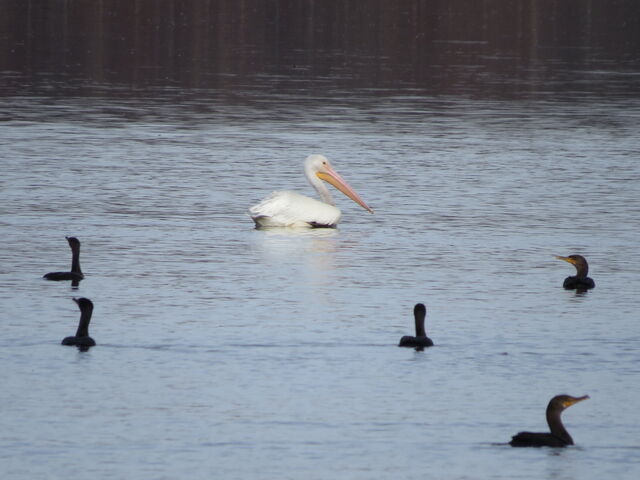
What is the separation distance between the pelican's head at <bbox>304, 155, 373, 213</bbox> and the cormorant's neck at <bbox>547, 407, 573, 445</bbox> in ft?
36.6

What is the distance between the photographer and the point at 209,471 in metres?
11.4

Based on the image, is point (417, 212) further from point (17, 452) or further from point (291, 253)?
point (17, 452)

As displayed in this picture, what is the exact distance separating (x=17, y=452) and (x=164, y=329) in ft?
13.1

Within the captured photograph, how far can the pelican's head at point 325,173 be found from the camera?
22953 millimetres

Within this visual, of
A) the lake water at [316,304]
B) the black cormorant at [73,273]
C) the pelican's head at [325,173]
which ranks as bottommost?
the lake water at [316,304]

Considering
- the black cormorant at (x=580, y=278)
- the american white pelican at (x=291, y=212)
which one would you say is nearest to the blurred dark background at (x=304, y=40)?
the american white pelican at (x=291, y=212)

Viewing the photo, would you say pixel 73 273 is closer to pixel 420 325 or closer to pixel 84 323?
pixel 84 323

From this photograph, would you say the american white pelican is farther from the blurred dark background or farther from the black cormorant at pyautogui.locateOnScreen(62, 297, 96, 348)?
the blurred dark background

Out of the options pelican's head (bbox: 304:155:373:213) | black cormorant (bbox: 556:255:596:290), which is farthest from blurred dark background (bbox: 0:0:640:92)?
black cormorant (bbox: 556:255:596:290)

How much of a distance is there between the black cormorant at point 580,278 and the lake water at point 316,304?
0.92 ft

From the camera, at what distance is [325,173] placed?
2323cm

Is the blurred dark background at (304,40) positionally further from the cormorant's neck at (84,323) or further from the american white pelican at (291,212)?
the cormorant's neck at (84,323)

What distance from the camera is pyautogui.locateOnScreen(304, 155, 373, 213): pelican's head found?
22953mm

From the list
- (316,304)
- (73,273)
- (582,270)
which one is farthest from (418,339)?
(73,273)
